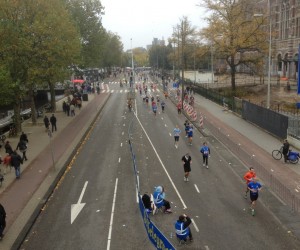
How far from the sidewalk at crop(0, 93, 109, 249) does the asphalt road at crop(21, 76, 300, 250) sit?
50 cm

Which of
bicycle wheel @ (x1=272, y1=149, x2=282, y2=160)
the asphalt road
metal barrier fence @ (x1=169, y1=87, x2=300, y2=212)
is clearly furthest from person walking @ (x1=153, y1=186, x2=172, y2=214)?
bicycle wheel @ (x1=272, y1=149, x2=282, y2=160)

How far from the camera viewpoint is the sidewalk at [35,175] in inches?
573

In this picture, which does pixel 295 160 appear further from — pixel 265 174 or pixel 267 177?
pixel 267 177

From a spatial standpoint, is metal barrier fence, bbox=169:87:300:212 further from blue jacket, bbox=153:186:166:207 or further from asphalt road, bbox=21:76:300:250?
blue jacket, bbox=153:186:166:207

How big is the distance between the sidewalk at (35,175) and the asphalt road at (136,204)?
505 mm

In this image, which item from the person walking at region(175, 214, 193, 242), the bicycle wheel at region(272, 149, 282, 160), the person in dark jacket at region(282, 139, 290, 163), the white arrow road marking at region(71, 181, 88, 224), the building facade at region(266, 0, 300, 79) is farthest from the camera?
the building facade at region(266, 0, 300, 79)

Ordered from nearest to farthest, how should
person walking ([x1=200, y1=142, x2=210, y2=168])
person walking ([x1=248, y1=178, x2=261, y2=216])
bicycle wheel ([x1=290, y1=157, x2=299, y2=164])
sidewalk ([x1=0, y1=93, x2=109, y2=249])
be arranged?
1. sidewalk ([x1=0, y1=93, x2=109, y2=249])
2. person walking ([x1=248, y1=178, x2=261, y2=216])
3. person walking ([x1=200, y1=142, x2=210, y2=168])
4. bicycle wheel ([x1=290, y1=157, x2=299, y2=164])

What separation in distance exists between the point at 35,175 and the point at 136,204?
7153mm

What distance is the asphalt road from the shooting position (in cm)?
1317

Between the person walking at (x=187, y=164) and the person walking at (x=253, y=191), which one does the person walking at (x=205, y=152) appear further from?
the person walking at (x=253, y=191)

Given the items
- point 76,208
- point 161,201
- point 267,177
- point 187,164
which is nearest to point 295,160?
point 267,177

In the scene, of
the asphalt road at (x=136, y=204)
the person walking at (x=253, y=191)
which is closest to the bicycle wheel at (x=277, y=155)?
the asphalt road at (x=136, y=204)

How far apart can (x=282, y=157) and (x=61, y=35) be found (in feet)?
71.5

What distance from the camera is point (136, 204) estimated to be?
16375 millimetres
